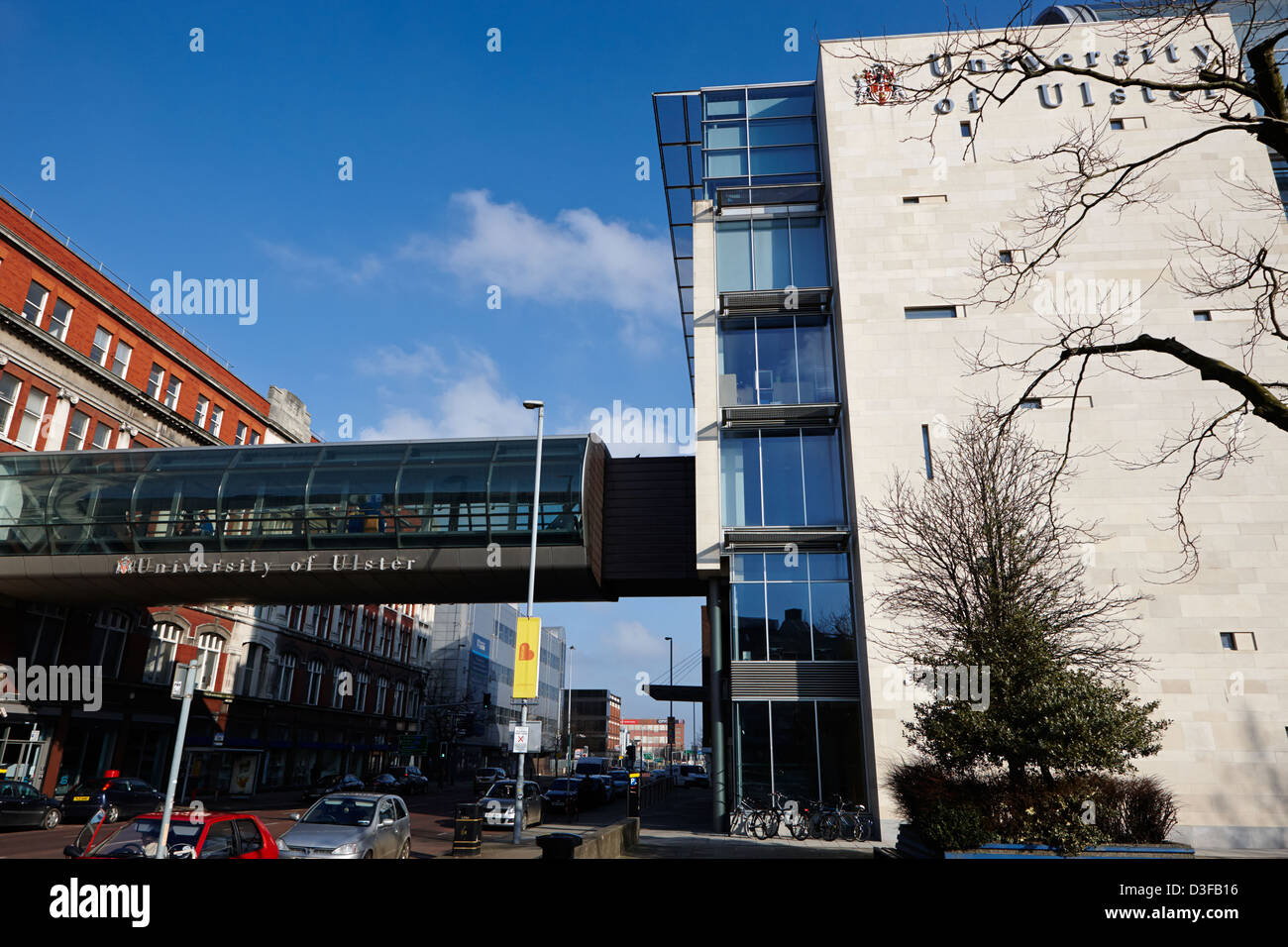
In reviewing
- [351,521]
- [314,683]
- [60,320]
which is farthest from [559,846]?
[314,683]

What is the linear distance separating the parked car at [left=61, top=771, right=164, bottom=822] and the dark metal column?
1982 centimetres

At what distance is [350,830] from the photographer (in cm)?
1429

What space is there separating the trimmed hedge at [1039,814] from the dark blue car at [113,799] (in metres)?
26.5

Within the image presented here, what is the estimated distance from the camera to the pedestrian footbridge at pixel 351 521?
2723 centimetres

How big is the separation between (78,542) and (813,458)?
1076 inches

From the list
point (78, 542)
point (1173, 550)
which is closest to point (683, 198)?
point (1173, 550)

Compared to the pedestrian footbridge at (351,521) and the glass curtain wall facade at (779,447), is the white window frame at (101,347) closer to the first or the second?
the pedestrian footbridge at (351,521)

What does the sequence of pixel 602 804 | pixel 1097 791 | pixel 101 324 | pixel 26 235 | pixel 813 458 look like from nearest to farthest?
pixel 1097 791, pixel 813 458, pixel 26 235, pixel 101 324, pixel 602 804

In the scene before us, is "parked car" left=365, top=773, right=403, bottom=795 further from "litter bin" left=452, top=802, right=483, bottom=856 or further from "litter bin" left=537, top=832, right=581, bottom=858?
"litter bin" left=537, top=832, right=581, bottom=858

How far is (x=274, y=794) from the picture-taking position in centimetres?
4553

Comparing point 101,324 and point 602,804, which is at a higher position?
point 101,324

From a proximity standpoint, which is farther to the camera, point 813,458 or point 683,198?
point 683,198
